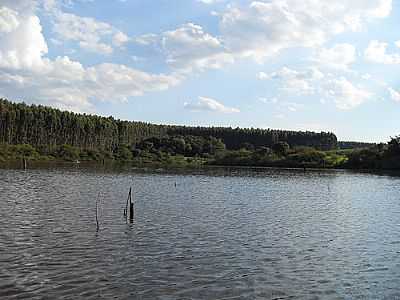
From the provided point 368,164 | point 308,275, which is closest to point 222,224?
point 308,275

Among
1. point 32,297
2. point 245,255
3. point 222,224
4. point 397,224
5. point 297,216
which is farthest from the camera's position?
point 297,216

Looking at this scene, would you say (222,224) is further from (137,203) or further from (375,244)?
(137,203)

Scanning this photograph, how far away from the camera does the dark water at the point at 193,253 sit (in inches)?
762

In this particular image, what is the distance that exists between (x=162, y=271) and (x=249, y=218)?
66.1 ft

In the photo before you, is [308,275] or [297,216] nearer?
[308,275]

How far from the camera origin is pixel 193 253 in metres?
25.8

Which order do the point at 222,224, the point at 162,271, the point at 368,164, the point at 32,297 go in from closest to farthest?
the point at 32,297, the point at 162,271, the point at 222,224, the point at 368,164

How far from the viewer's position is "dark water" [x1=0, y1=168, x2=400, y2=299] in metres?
19.3

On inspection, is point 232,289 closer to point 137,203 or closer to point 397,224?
point 397,224

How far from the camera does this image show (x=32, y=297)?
17422 millimetres

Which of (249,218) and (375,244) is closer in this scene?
(375,244)

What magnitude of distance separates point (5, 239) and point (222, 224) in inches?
631

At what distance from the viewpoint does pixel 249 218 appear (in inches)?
1613

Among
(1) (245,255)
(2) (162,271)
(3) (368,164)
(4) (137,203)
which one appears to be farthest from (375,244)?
(3) (368,164)
